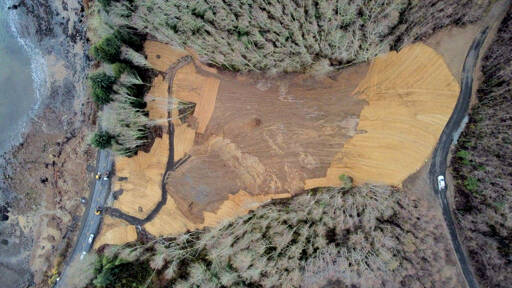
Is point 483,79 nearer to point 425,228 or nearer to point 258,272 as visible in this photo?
point 425,228

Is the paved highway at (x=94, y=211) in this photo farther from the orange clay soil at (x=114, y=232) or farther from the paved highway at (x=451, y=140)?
the paved highway at (x=451, y=140)

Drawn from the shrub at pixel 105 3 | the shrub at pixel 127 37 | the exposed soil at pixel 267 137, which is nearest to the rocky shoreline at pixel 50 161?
the shrub at pixel 105 3

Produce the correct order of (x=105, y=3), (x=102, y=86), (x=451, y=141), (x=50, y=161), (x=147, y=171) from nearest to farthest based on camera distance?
(x=451, y=141), (x=105, y=3), (x=102, y=86), (x=147, y=171), (x=50, y=161)

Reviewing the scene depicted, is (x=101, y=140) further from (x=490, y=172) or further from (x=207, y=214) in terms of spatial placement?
(x=490, y=172)

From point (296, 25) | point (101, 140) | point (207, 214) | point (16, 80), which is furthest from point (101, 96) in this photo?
point (296, 25)

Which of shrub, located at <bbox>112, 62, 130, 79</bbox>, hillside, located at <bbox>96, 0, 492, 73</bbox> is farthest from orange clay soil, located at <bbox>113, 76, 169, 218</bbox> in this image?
hillside, located at <bbox>96, 0, 492, 73</bbox>

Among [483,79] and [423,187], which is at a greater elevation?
[483,79]

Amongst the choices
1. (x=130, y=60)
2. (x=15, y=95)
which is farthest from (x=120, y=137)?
(x=15, y=95)
